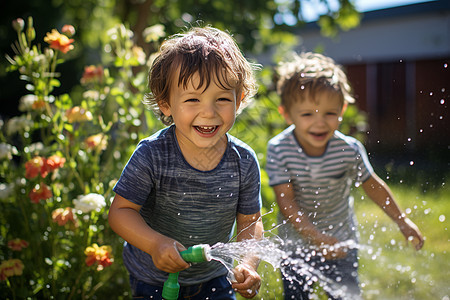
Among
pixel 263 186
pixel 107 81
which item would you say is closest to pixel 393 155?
pixel 263 186

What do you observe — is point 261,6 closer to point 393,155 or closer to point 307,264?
point 393,155

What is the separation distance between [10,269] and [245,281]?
1.12 m

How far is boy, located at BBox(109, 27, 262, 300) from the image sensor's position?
5.23 ft

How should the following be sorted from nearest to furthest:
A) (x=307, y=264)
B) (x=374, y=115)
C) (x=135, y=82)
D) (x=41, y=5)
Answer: (x=307, y=264)
(x=135, y=82)
(x=41, y=5)
(x=374, y=115)

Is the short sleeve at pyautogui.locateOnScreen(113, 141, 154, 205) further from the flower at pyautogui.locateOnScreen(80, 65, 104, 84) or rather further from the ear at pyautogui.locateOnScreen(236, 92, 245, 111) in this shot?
the flower at pyautogui.locateOnScreen(80, 65, 104, 84)

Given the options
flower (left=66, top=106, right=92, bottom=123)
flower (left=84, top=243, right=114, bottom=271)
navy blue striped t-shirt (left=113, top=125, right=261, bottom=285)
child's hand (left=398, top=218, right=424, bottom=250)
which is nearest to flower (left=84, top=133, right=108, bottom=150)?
flower (left=66, top=106, right=92, bottom=123)

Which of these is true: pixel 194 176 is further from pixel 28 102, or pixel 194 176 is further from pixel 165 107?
pixel 28 102

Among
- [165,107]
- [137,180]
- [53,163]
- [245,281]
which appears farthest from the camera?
[53,163]

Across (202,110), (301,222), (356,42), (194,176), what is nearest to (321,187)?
(301,222)

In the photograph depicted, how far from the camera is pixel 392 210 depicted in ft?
7.06

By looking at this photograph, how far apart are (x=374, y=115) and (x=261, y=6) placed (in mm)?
7363

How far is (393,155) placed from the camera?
2.45m

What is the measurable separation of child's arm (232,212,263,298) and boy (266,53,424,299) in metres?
0.33

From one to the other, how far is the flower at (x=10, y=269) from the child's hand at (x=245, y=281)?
3.48ft
